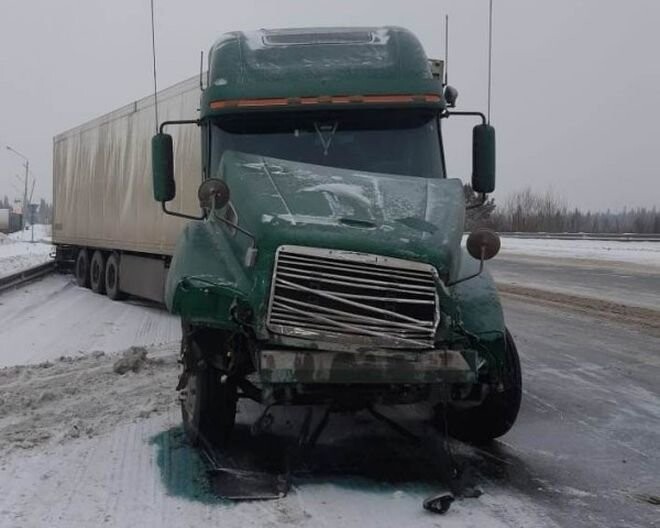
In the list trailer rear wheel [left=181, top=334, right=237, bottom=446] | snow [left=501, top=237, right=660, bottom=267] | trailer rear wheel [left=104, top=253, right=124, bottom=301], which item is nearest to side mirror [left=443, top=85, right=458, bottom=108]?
trailer rear wheel [left=181, top=334, right=237, bottom=446]

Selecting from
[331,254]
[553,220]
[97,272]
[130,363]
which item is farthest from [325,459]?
[553,220]

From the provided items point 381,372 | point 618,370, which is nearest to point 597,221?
point 618,370

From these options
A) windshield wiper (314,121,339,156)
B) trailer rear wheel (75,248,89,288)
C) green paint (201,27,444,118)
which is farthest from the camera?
trailer rear wheel (75,248,89,288)

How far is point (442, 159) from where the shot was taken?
6.84 m

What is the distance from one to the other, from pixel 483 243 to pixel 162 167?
3.08 meters

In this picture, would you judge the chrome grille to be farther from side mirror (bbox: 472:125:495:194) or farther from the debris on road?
the debris on road

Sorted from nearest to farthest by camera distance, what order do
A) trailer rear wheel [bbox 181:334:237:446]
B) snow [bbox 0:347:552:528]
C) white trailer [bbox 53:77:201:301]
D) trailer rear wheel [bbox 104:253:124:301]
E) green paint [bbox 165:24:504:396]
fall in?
snow [bbox 0:347:552:528] → green paint [bbox 165:24:504:396] → trailer rear wheel [bbox 181:334:237:446] → white trailer [bbox 53:77:201:301] → trailer rear wheel [bbox 104:253:124:301]

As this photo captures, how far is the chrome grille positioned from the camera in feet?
15.7

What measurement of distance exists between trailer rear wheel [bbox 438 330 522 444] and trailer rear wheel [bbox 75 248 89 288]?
1521 cm

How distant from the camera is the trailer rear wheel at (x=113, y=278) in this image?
16.9m

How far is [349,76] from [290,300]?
2.78 m

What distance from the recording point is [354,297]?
4.82 metres

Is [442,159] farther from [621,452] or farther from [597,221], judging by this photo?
[597,221]

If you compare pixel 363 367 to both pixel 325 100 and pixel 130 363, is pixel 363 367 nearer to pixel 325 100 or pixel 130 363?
pixel 325 100
